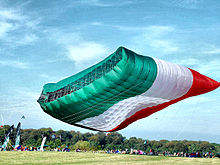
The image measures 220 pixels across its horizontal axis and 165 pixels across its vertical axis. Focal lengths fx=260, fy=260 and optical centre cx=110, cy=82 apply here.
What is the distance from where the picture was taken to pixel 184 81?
17.8m

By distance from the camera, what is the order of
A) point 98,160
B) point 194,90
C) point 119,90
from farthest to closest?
point 98,160
point 194,90
point 119,90

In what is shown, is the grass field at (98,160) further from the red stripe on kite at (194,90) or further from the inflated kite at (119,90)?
the inflated kite at (119,90)

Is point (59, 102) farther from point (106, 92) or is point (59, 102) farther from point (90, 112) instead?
point (106, 92)

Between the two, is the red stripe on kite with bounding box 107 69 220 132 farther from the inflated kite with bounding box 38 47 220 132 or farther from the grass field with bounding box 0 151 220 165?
the grass field with bounding box 0 151 220 165

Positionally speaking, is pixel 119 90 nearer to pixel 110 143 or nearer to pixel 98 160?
pixel 98 160

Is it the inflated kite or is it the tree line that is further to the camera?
the tree line

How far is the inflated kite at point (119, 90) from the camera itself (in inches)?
610

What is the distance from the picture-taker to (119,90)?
16547 mm

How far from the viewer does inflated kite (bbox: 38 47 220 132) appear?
1549 centimetres

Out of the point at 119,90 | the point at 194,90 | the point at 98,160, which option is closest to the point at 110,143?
the point at 98,160

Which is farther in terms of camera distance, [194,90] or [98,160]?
[98,160]

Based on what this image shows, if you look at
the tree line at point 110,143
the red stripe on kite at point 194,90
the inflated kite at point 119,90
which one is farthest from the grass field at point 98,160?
the tree line at point 110,143

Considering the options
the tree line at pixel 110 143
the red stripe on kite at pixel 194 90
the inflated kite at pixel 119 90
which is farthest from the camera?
the tree line at pixel 110 143

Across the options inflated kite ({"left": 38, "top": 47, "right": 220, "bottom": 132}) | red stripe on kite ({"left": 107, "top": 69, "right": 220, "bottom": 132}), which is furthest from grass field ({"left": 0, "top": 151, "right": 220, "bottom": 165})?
inflated kite ({"left": 38, "top": 47, "right": 220, "bottom": 132})
